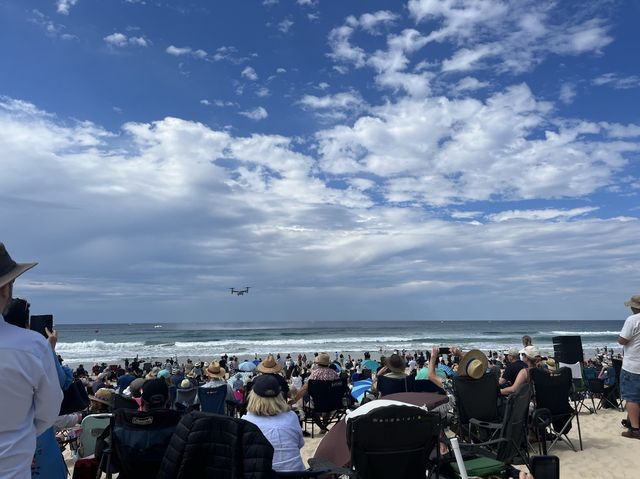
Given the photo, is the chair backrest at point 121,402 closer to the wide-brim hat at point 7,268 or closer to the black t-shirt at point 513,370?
the wide-brim hat at point 7,268

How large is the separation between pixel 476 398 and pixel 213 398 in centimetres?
355

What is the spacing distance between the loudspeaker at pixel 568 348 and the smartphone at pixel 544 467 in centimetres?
679

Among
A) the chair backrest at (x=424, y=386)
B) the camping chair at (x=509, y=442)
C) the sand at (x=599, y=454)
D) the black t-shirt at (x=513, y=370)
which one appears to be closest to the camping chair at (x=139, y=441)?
the camping chair at (x=509, y=442)

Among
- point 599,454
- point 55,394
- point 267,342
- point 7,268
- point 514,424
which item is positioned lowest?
point 599,454

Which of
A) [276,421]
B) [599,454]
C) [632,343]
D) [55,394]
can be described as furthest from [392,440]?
[599,454]

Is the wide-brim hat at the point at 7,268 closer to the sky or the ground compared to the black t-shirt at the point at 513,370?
closer to the sky

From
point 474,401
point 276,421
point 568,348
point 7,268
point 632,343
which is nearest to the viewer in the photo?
point 7,268

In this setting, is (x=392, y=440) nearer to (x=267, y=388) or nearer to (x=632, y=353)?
(x=267, y=388)

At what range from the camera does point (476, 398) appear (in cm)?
519

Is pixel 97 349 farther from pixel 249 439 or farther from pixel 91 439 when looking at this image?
pixel 249 439

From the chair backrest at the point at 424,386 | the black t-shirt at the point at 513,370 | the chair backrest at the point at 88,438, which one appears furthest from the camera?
the black t-shirt at the point at 513,370

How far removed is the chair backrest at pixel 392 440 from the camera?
307cm

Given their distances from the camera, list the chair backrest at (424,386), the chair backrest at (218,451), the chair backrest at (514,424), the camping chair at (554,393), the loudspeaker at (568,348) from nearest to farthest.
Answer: the chair backrest at (218,451) → the chair backrest at (514,424) → the camping chair at (554,393) → the chair backrest at (424,386) → the loudspeaker at (568,348)

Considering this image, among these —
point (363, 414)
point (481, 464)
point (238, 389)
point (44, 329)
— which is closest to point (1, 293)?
point (44, 329)
